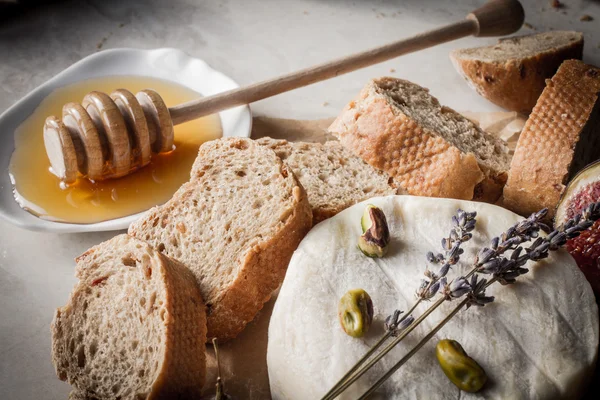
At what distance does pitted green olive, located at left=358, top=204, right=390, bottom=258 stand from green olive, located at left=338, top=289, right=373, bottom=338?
0.19 meters

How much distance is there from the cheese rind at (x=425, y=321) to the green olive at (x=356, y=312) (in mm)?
37

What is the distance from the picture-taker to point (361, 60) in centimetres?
350

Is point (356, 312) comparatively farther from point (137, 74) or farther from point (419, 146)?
point (137, 74)

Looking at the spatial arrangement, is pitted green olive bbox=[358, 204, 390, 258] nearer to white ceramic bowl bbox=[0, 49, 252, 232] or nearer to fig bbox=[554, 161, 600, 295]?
fig bbox=[554, 161, 600, 295]

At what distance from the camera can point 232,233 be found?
242 centimetres

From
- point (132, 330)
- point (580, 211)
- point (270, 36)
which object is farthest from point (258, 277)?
point (270, 36)

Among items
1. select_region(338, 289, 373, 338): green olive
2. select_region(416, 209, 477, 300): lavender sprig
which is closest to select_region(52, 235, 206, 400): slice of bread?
select_region(338, 289, 373, 338): green olive

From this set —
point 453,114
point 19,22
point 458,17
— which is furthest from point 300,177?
point 19,22

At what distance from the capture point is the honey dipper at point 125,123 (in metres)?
2.93

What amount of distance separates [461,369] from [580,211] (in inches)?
37.8

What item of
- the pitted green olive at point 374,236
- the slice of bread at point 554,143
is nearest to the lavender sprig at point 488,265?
the pitted green olive at point 374,236

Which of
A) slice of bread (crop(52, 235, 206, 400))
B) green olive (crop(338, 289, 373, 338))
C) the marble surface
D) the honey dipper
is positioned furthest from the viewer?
the marble surface

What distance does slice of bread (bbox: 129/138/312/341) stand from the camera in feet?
7.68

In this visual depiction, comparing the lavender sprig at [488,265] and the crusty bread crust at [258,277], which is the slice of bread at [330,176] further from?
the lavender sprig at [488,265]
